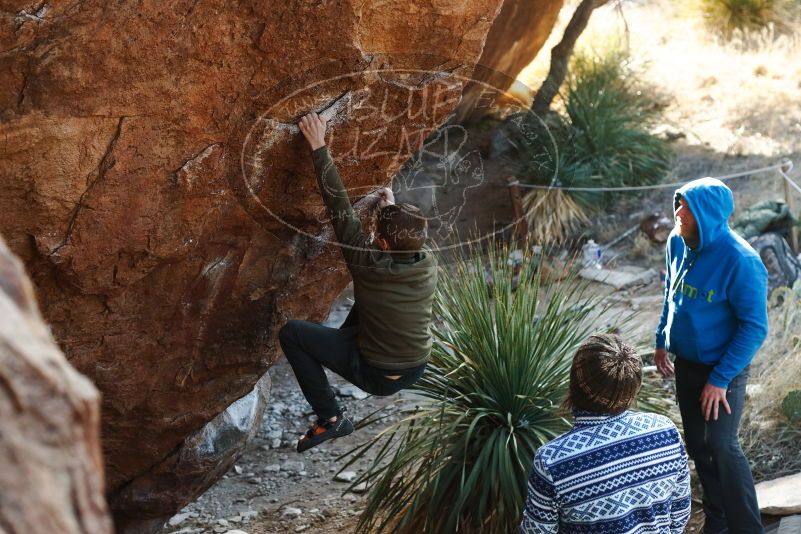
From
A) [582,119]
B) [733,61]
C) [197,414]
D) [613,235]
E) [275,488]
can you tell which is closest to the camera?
[197,414]

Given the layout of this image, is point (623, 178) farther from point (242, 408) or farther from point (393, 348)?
point (393, 348)

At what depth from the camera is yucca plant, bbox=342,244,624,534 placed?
422cm

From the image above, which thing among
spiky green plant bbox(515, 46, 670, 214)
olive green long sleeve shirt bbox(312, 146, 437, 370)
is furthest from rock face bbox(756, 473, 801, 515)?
spiky green plant bbox(515, 46, 670, 214)

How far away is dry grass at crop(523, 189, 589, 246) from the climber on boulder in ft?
20.0

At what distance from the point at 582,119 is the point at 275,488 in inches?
259

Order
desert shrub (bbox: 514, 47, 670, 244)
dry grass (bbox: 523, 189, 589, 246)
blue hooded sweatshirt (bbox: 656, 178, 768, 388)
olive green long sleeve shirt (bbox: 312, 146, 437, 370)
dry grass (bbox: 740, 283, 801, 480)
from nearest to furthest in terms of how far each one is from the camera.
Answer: olive green long sleeve shirt (bbox: 312, 146, 437, 370) → blue hooded sweatshirt (bbox: 656, 178, 768, 388) → dry grass (bbox: 740, 283, 801, 480) → dry grass (bbox: 523, 189, 589, 246) → desert shrub (bbox: 514, 47, 670, 244)

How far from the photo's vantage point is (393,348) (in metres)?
3.72

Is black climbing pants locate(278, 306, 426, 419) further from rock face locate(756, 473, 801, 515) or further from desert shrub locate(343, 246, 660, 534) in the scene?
rock face locate(756, 473, 801, 515)

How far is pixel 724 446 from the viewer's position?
12.7ft

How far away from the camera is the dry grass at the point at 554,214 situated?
9.86 meters

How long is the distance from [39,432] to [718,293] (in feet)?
10.3

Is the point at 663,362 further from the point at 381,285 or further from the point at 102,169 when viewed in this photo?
the point at 102,169

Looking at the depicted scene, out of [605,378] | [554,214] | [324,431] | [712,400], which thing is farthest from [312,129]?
[554,214]

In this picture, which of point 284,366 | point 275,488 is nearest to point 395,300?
point 275,488
